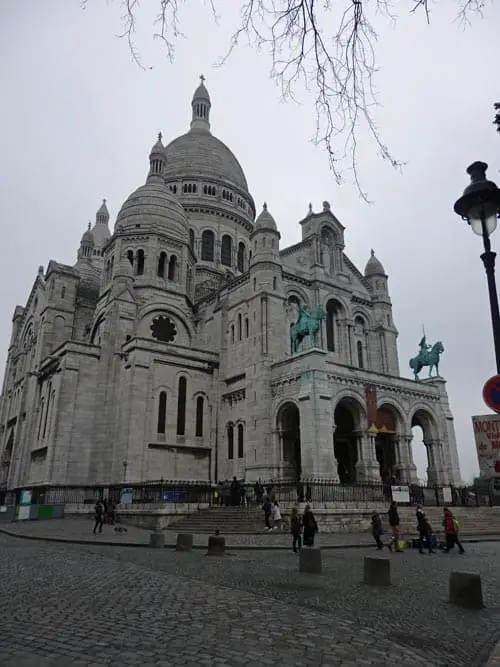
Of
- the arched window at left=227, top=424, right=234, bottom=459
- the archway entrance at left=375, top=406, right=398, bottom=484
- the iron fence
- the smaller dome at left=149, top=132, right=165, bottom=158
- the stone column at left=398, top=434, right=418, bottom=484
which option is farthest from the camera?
the smaller dome at left=149, top=132, right=165, bottom=158

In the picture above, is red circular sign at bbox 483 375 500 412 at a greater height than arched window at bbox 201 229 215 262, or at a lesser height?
lesser

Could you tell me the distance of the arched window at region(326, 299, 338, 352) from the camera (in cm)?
3975

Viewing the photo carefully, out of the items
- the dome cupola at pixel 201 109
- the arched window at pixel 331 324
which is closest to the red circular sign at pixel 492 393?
the arched window at pixel 331 324

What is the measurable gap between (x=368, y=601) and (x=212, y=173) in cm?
5469

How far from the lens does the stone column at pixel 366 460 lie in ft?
100

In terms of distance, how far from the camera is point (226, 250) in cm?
5556

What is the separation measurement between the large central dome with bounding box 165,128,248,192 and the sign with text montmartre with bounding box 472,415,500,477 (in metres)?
55.3

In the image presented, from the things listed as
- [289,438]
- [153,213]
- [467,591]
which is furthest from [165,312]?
[467,591]

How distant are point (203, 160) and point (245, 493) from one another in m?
41.5

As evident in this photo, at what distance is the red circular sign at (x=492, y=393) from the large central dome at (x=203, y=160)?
54.9 m

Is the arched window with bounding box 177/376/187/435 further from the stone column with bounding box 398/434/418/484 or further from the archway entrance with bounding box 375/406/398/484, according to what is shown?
the stone column with bounding box 398/434/418/484

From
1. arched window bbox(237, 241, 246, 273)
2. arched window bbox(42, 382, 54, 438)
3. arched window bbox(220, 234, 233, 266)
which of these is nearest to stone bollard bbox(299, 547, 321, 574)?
arched window bbox(42, 382, 54, 438)

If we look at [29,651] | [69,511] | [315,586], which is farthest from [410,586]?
[69,511]

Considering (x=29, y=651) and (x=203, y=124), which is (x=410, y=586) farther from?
(x=203, y=124)
